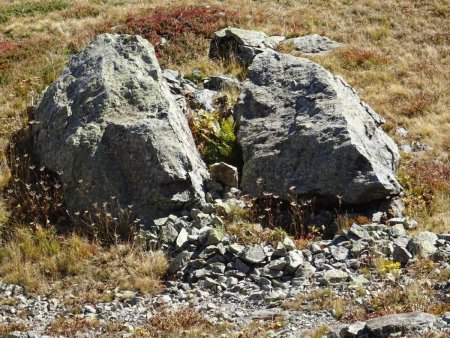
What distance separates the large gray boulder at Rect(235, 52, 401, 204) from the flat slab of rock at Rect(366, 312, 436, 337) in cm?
415

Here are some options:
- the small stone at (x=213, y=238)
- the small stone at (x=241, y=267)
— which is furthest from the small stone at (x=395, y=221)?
the small stone at (x=213, y=238)

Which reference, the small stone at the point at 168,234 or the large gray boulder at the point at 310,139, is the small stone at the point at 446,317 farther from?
the small stone at the point at 168,234

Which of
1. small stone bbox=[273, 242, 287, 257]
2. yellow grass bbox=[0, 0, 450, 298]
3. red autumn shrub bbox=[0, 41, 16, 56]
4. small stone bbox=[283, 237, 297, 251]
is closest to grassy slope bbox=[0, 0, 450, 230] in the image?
yellow grass bbox=[0, 0, 450, 298]

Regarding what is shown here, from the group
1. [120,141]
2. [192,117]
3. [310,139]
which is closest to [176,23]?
[192,117]

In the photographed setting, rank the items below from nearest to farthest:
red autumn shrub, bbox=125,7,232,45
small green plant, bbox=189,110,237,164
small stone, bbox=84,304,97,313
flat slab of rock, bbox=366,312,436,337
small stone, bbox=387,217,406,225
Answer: flat slab of rock, bbox=366,312,436,337
small stone, bbox=84,304,97,313
small stone, bbox=387,217,406,225
small green plant, bbox=189,110,237,164
red autumn shrub, bbox=125,7,232,45

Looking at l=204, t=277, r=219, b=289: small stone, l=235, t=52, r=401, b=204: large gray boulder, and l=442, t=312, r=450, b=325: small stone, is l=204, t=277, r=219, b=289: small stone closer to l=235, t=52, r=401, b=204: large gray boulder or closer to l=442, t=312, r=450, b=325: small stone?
l=235, t=52, r=401, b=204: large gray boulder

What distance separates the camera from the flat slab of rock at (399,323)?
23.2 ft

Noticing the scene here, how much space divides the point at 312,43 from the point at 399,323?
15.8m

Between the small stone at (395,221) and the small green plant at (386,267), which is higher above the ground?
the small green plant at (386,267)

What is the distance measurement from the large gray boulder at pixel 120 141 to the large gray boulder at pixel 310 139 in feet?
4.40

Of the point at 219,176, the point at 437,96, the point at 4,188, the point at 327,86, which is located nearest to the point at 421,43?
the point at 437,96

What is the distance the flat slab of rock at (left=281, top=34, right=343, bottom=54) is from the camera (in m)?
21.1

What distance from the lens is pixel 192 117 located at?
14.0 metres

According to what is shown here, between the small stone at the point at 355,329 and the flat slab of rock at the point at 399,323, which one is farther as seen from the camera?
the small stone at the point at 355,329
